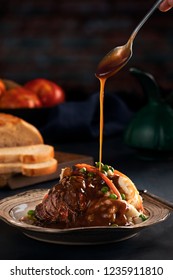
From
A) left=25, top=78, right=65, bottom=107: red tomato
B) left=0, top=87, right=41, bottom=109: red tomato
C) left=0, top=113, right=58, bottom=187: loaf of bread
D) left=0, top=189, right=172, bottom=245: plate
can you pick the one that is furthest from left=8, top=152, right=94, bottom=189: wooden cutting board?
left=25, top=78, right=65, bottom=107: red tomato

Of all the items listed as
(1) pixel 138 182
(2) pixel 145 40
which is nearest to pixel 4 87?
(2) pixel 145 40

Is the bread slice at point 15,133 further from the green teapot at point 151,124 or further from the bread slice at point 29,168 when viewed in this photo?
the green teapot at point 151,124

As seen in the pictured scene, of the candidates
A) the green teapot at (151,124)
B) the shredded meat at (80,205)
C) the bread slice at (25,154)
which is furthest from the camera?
the green teapot at (151,124)

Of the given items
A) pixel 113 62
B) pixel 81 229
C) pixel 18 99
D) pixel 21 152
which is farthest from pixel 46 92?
pixel 81 229

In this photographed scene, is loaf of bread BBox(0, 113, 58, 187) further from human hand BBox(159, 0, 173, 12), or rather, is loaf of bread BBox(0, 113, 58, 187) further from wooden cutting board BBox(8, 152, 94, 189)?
human hand BBox(159, 0, 173, 12)

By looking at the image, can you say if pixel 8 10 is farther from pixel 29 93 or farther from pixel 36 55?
pixel 29 93

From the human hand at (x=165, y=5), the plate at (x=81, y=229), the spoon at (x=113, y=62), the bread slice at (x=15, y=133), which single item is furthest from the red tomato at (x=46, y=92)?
the plate at (x=81, y=229)

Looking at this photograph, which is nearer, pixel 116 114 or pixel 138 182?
pixel 138 182
